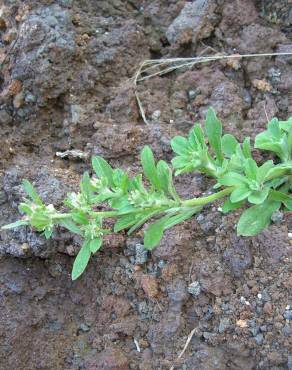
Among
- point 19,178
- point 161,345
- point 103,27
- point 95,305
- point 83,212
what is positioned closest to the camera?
point 83,212

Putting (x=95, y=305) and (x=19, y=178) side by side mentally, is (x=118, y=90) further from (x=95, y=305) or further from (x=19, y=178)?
(x=95, y=305)

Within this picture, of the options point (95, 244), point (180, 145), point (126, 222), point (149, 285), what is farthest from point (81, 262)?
point (180, 145)

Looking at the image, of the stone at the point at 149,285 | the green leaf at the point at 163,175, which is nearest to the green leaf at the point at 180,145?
the green leaf at the point at 163,175

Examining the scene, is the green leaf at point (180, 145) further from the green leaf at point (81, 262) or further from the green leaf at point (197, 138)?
the green leaf at point (81, 262)

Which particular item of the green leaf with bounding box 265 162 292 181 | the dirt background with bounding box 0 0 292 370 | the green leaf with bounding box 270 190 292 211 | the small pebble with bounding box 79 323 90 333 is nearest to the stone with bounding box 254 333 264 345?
the dirt background with bounding box 0 0 292 370

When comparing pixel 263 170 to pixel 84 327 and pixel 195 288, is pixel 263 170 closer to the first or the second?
pixel 195 288

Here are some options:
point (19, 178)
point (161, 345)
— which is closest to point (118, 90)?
point (19, 178)

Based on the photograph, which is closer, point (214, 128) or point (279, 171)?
point (279, 171)
